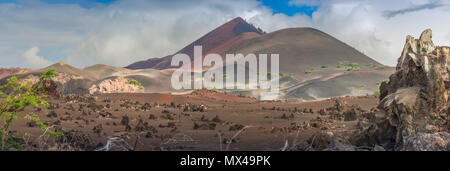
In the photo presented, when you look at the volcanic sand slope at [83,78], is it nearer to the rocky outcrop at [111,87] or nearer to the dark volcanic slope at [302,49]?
the rocky outcrop at [111,87]

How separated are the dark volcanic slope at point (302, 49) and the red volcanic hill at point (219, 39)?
43.5 ft

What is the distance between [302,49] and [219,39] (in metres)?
42.2

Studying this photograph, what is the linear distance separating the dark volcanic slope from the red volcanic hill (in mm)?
13265

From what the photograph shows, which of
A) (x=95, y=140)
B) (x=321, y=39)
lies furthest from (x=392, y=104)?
(x=321, y=39)

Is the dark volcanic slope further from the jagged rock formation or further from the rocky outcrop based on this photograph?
the jagged rock formation

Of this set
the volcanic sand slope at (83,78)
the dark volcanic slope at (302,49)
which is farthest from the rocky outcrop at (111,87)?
the dark volcanic slope at (302,49)

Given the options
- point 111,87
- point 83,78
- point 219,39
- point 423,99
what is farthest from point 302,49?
point 423,99

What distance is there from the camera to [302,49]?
102 metres

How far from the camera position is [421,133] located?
20.4ft

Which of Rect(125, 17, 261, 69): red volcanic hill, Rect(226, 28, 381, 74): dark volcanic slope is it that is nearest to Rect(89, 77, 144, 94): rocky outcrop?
Rect(226, 28, 381, 74): dark volcanic slope

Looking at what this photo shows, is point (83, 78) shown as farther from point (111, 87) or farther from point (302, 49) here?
point (302, 49)

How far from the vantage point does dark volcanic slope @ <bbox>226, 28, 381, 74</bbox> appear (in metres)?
92.2

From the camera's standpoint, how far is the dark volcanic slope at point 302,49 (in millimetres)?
92188
